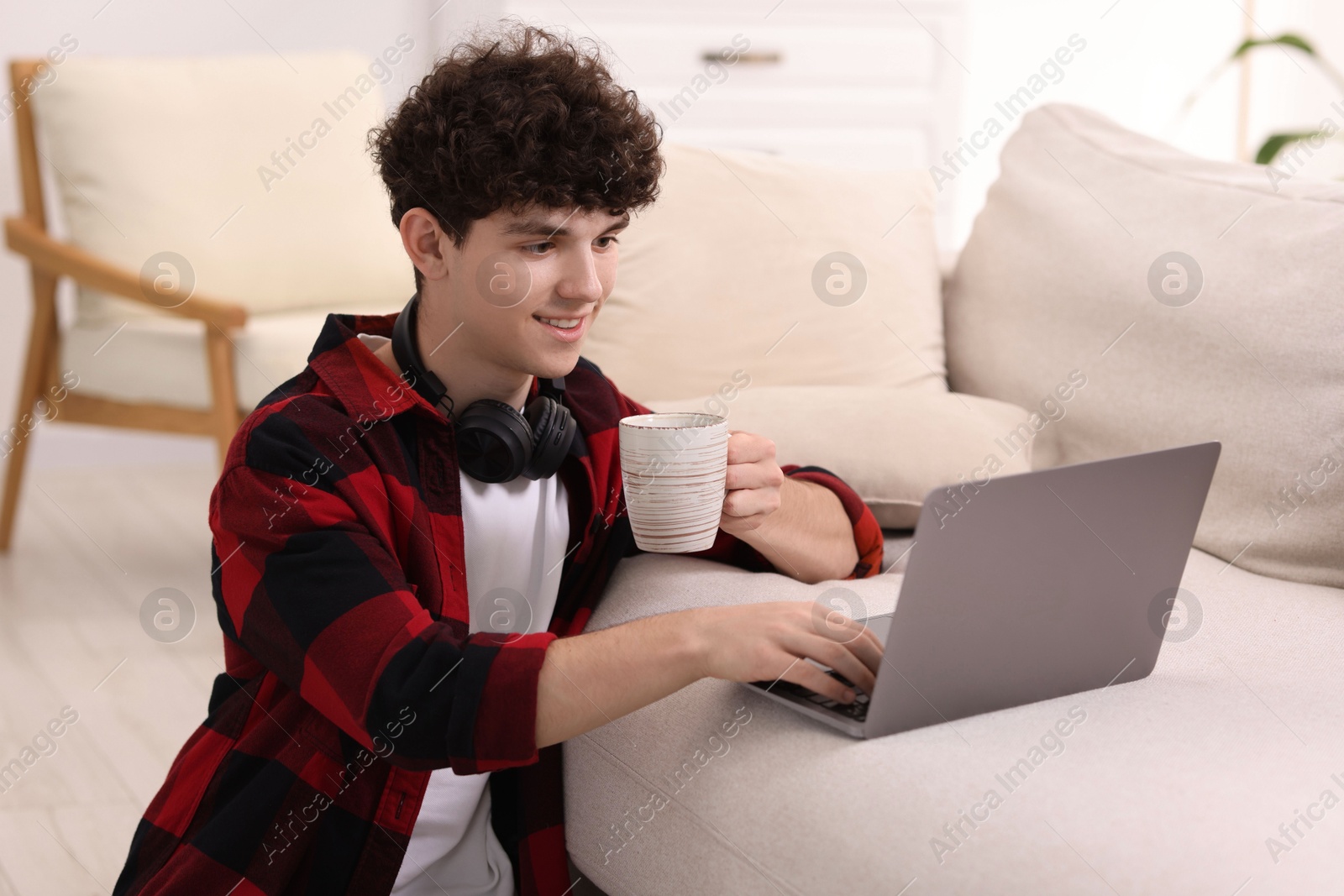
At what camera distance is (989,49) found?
400cm

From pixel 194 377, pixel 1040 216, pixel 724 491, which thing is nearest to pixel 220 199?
pixel 194 377

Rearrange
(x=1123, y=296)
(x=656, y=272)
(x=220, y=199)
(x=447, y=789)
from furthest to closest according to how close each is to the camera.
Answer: (x=220, y=199) < (x=656, y=272) < (x=1123, y=296) < (x=447, y=789)

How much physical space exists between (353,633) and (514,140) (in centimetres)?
41

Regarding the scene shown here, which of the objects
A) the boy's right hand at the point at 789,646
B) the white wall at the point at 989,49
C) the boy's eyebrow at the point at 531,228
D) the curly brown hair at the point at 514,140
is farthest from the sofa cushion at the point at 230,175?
the boy's right hand at the point at 789,646

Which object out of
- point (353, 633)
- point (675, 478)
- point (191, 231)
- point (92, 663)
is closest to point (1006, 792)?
point (675, 478)

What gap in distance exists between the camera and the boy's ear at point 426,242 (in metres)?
1.04

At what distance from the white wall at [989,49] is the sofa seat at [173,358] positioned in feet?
3.15

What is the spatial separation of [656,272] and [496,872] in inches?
30.5

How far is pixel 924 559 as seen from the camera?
750 millimetres

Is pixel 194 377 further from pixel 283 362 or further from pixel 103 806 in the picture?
pixel 103 806

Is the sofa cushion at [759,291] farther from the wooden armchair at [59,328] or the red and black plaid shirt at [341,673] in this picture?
the wooden armchair at [59,328]

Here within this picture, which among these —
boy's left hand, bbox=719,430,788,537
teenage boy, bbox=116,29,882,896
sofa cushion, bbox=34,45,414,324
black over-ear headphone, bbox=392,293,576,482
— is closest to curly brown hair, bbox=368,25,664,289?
teenage boy, bbox=116,29,882,896

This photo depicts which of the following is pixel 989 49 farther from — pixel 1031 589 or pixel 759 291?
pixel 1031 589

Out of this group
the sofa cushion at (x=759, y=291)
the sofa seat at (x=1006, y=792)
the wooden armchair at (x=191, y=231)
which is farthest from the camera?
the wooden armchair at (x=191, y=231)
